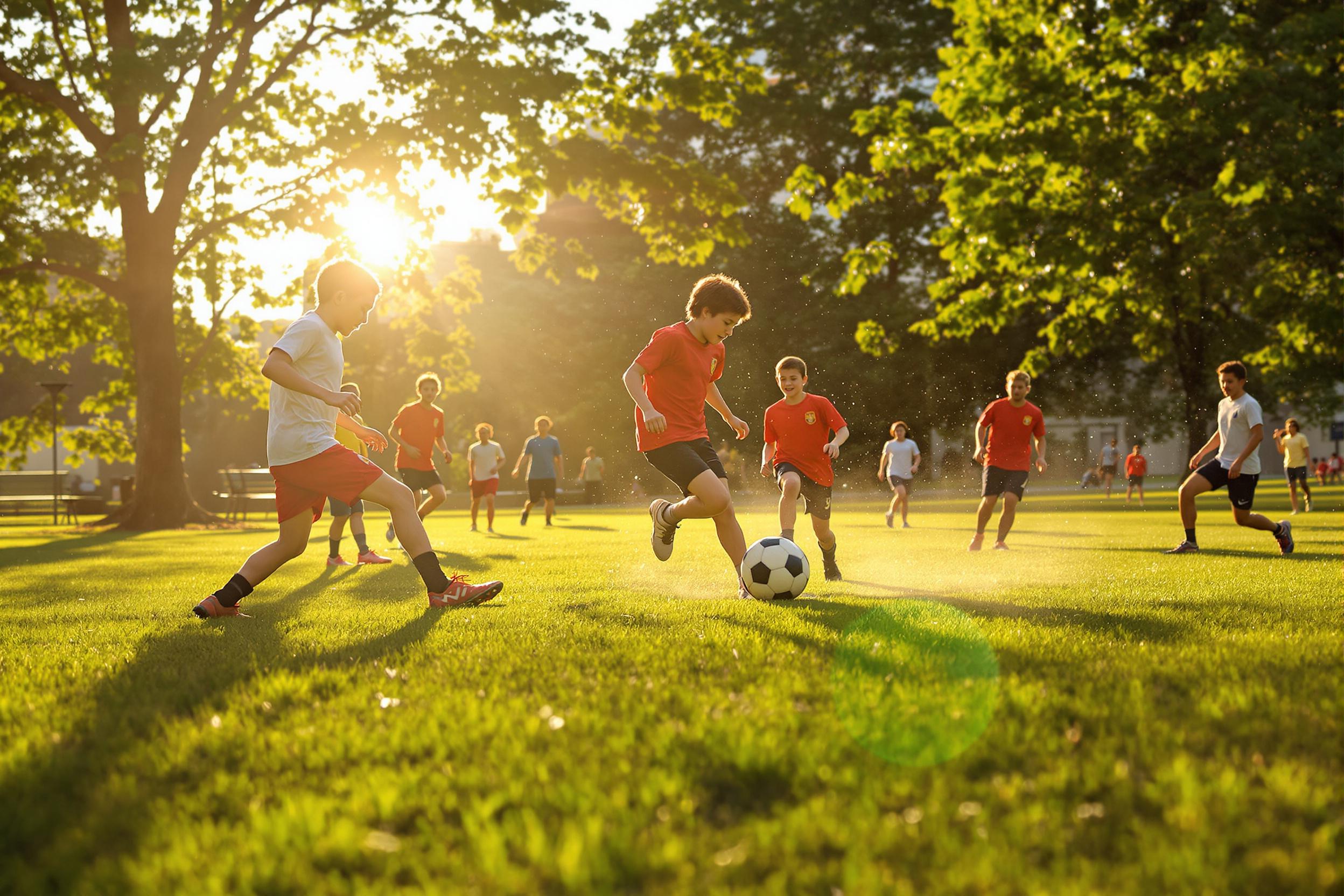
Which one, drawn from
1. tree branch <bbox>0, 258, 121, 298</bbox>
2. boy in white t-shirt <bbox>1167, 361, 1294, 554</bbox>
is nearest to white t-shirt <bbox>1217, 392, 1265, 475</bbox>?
boy in white t-shirt <bbox>1167, 361, 1294, 554</bbox>

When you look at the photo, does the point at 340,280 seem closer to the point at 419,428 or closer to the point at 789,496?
the point at 789,496

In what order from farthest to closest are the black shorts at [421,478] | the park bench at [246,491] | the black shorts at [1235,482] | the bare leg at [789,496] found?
the park bench at [246,491]
the black shorts at [421,478]
the black shorts at [1235,482]
the bare leg at [789,496]

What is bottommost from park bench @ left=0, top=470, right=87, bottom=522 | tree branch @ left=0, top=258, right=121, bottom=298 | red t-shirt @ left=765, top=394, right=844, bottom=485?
park bench @ left=0, top=470, right=87, bottom=522

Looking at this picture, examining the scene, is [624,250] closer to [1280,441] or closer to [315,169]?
[315,169]

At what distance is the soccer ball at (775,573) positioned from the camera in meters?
6.63

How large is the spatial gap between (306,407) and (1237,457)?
928cm

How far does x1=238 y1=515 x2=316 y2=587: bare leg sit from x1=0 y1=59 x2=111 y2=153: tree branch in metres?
15.1

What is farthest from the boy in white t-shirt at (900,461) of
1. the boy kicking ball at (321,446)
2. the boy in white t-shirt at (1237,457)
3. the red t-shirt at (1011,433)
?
the boy kicking ball at (321,446)

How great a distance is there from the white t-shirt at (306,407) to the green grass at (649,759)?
3.41ft

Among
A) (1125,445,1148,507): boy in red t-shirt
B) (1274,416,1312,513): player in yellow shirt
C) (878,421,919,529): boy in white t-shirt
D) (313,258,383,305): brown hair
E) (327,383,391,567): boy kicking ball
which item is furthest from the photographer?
(1125,445,1148,507): boy in red t-shirt

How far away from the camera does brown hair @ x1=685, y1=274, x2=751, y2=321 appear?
21.4 ft

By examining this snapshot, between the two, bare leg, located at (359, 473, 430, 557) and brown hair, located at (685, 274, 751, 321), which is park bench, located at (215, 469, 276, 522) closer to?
bare leg, located at (359, 473, 430, 557)

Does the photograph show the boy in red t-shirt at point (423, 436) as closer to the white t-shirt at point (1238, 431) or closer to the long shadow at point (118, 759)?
the long shadow at point (118, 759)

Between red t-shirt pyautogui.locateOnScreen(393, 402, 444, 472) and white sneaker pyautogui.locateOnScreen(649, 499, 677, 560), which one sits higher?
red t-shirt pyautogui.locateOnScreen(393, 402, 444, 472)
